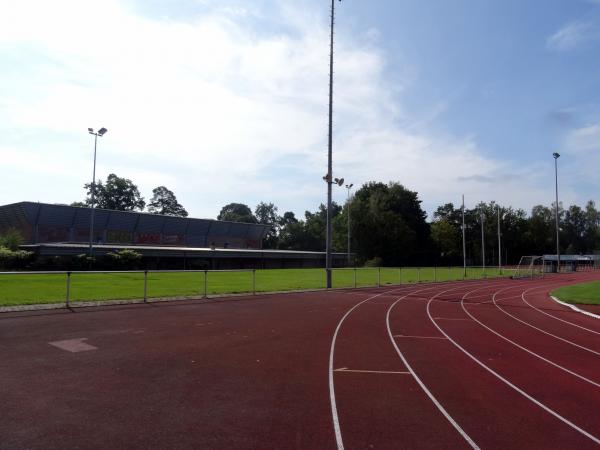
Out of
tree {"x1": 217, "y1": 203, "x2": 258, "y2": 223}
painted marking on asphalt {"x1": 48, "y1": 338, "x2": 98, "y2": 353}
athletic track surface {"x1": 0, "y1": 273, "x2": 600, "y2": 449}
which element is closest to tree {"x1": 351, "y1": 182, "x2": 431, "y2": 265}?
tree {"x1": 217, "y1": 203, "x2": 258, "y2": 223}

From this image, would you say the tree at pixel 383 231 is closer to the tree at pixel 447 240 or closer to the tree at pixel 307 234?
the tree at pixel 447 240

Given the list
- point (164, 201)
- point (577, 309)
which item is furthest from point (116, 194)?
point (577, 309)

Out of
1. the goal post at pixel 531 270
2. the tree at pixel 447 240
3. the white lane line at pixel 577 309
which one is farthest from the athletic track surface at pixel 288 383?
the tree at pixel 447 240

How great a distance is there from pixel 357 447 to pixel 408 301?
1662 cm

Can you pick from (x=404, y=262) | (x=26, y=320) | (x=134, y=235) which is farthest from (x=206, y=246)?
(x=26, y=320)

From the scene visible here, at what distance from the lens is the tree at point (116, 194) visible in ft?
352

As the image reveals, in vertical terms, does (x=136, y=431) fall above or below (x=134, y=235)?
below

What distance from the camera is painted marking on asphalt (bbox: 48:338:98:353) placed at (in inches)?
364

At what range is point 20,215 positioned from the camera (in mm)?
56906

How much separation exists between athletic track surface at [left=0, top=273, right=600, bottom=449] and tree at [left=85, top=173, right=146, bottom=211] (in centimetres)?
10093

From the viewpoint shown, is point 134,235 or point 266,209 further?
point 266,209

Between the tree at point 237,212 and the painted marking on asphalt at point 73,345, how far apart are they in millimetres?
118784

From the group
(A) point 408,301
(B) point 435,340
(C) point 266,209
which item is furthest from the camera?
(C) point 266,209

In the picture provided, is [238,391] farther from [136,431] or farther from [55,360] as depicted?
[55,360]
